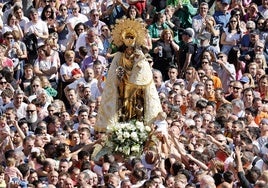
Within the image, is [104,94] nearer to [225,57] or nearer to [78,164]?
[78,164]

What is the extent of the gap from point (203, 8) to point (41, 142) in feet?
22.0

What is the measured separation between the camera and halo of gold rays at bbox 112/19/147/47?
87.0 feet

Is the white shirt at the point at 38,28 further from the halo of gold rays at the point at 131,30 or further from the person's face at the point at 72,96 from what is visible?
the halo of gold rays at the point at 131,30

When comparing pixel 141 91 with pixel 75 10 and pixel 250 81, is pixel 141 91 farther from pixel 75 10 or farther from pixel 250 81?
pixel 75 10

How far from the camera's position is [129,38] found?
2648 cm

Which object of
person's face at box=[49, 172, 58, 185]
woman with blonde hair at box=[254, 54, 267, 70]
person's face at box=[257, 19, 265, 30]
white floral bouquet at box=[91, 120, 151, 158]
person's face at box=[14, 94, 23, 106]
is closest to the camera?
person's face at box=[49, 172, 58, 185]

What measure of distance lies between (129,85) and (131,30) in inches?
35.3

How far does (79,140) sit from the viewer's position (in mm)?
26453

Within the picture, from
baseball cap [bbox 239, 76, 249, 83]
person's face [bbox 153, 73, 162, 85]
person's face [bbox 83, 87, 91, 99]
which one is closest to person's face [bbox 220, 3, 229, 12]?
baseball cap [bbox 239, 76, 249, 83]

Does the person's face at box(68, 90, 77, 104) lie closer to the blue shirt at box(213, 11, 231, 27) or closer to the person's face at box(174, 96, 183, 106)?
the person's face at box(174, 96, 183, 106)

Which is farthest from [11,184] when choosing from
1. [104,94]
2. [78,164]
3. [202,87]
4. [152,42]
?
[152,42]

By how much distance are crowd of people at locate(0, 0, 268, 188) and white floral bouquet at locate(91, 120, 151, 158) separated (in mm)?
122

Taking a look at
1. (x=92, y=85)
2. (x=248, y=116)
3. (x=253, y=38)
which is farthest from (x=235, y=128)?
(x=253, y=38)

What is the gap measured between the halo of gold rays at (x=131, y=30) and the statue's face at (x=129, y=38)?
2 centimetres
